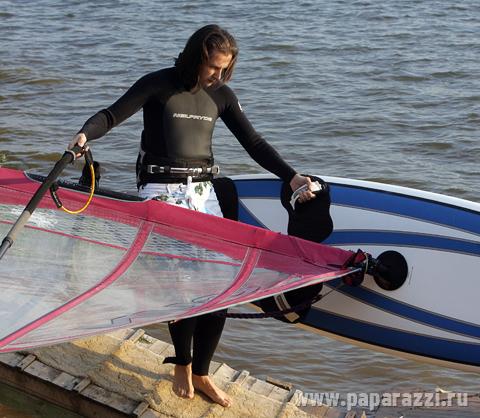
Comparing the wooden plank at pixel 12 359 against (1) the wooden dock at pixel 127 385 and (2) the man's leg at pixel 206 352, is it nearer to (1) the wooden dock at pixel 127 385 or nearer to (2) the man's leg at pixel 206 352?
(1) the wooden dock at pixel 127 385

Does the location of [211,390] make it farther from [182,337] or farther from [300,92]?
[300,92]

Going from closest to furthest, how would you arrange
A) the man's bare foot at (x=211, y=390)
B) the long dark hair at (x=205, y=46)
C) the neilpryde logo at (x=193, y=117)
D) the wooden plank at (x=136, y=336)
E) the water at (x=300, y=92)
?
the long dark hair at (x=205, y=46), the neilpryde logo at (x=193, y=117), the man's bare foot at (x=211, y=390), the wooden plank at (x=136, y=336), the water at (x=300, y=92)

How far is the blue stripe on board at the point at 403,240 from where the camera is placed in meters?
4.72

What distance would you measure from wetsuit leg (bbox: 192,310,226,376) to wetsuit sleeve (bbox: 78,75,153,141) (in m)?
0.96

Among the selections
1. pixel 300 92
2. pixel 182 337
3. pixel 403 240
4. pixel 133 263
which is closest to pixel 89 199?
pixel 133 263

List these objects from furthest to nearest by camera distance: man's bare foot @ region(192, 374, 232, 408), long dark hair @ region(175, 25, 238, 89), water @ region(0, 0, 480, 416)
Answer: water @ region(0, 0, 480, 416)
man's bare foot @ region(192, 374, 232, 408)
long dark hair @ region(175, 25, 238, 89)

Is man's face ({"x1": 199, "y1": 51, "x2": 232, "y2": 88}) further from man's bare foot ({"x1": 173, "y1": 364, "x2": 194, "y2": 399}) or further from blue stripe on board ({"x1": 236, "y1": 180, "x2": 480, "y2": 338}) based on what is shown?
man's bare foot ({"x1": 173, "y1": 364, "x2": 194, "y2": 399})

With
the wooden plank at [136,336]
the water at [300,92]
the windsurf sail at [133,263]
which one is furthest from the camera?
the water at [300,92]

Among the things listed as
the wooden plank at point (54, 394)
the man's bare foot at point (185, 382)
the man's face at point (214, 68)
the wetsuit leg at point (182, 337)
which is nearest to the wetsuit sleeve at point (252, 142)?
the man's face at point (214, 68)

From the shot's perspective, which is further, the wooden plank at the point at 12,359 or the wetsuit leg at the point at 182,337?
the wooden plank at the point at 12,359

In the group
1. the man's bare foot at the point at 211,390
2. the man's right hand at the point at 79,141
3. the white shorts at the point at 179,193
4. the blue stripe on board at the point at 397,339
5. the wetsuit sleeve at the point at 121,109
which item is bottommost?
the man's bare foot at the point at 211,390

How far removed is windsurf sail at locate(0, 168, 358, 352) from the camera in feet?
13.0

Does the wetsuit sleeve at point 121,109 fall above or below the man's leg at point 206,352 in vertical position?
above

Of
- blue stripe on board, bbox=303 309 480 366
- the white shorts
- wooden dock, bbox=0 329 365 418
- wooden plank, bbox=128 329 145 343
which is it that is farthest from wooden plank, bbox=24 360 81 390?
blue stripe on board, bbox=303 309 480 366
